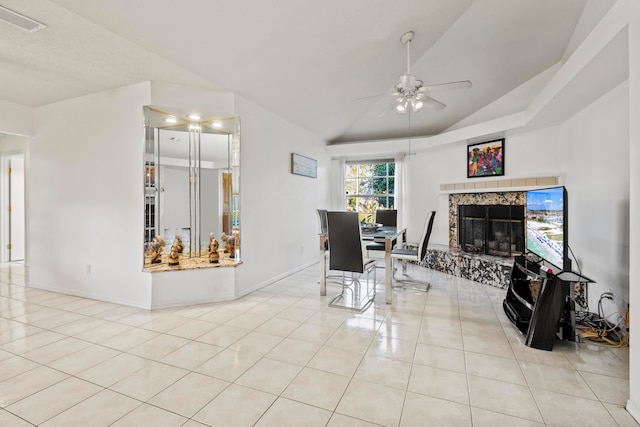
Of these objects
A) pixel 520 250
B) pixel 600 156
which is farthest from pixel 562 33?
pixel 520 250

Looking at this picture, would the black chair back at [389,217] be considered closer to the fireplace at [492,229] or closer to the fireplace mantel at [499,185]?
the fireplace mantel at [499,185]

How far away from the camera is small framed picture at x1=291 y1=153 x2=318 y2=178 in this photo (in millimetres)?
4805

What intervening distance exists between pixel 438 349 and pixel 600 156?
2542mm

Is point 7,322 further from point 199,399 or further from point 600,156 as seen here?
point 600,156

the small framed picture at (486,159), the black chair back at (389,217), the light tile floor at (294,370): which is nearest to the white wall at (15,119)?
the light tile floor at (294,370)

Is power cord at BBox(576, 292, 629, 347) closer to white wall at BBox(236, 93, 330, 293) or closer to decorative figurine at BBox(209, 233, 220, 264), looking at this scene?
white wall at BBox(236, 93, 330, 293)

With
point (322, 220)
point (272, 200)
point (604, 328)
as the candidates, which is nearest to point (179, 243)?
point (272, 200)

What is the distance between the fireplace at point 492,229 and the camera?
4.45 meters

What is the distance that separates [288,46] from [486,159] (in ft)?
11.8

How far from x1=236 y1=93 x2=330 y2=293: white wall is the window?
1274mm

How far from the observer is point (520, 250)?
4379 millimetres

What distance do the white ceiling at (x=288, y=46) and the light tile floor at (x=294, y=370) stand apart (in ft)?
8.02

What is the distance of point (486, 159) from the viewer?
4785mm

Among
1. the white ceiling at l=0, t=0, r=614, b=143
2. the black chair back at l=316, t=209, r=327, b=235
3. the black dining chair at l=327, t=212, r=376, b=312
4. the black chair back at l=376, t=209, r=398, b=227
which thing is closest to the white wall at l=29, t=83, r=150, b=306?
the white ceiling at l=0, t=0, r=614, b=143
